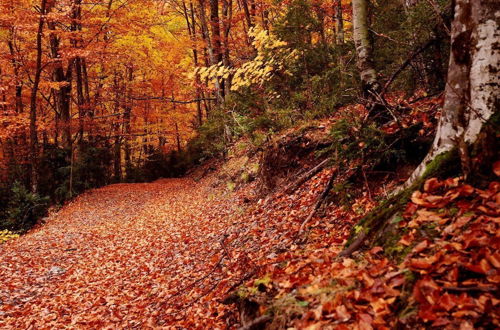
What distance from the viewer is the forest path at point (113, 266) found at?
5637 mm

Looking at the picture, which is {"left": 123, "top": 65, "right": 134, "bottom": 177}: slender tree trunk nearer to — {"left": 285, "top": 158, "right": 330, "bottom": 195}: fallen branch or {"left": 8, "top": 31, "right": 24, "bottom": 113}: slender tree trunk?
{"left": 8, "top": 31, "right": 24, "bottom": 113}: slender tree trunk

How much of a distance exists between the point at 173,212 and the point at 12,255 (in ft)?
15.5

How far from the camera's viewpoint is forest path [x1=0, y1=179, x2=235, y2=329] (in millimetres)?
5637

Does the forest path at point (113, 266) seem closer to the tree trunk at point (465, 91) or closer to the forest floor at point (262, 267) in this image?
the forest floor at point (262, 267)

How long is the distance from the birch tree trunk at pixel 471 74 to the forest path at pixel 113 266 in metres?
4.15

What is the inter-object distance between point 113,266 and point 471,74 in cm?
780

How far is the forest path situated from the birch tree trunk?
13.6 ft

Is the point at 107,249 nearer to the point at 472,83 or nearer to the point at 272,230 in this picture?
the point at 272,230

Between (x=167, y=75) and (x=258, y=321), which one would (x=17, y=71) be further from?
(x=258, y=321)

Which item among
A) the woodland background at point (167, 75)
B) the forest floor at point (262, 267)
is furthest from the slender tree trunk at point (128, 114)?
the forest floor at point (262, 267)

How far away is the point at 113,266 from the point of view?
7.79 metres

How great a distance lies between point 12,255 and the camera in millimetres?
9195

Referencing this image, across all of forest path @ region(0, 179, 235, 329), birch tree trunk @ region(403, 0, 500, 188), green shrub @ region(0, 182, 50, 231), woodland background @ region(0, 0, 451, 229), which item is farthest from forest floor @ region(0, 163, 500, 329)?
green shrub @ region(0, 182, 50, 231)

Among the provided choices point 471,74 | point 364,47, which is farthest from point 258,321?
point 364,47
